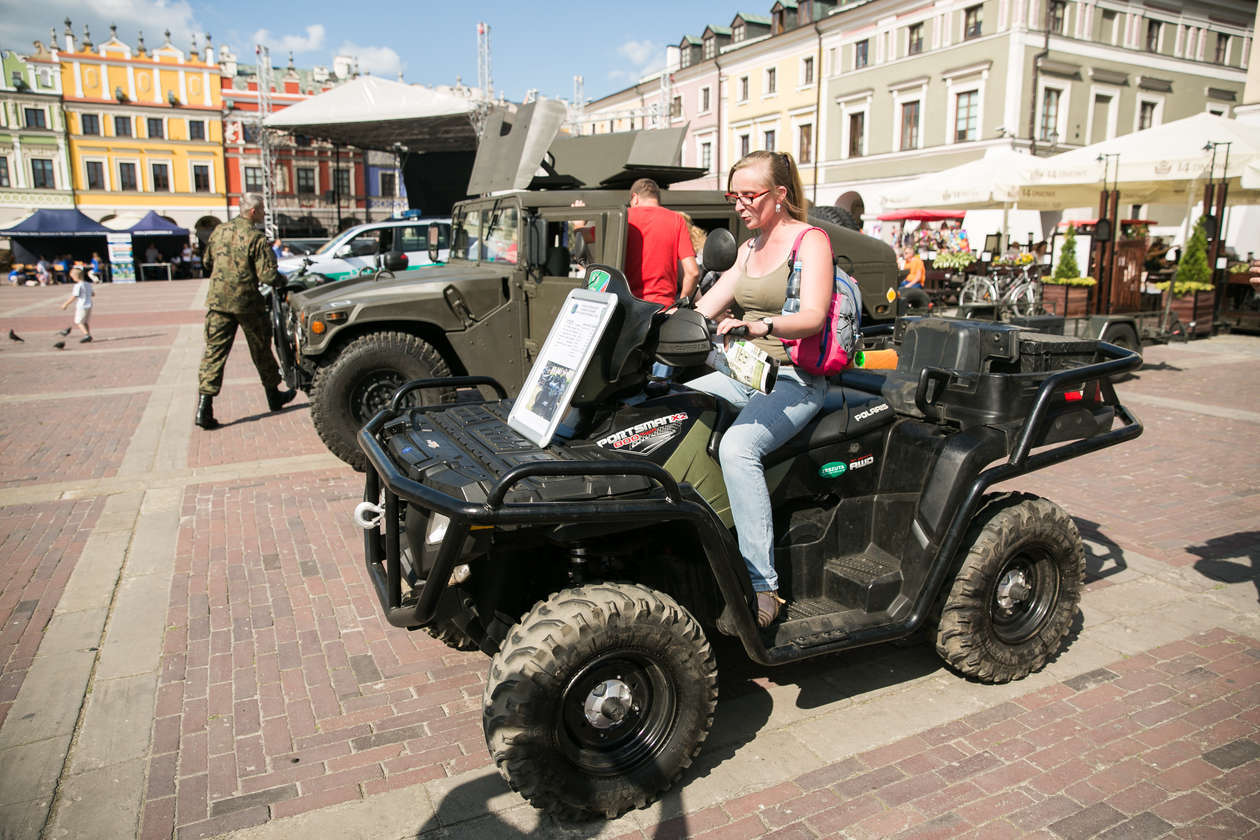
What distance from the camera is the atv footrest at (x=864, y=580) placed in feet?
10.8

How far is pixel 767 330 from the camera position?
2.89 m

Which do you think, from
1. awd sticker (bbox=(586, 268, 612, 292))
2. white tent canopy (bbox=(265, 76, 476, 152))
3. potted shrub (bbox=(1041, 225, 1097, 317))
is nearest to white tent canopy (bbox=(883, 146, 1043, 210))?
potted shrub (bbox=(1041, 225, 1097, 317))

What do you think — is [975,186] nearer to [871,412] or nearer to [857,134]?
[871,412]

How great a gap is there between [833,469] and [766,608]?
2.27ft

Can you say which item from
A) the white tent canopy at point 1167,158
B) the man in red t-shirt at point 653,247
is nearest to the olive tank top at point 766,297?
the man in red t-shirt at point 653,247

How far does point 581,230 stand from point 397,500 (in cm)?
369

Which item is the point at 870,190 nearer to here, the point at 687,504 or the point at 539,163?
the point at 539,163

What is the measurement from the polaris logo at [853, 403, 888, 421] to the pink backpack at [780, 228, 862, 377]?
251 millimetres

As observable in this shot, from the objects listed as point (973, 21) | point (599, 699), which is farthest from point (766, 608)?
point (973, 21)

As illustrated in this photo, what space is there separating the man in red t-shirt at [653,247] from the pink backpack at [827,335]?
10.4 ft

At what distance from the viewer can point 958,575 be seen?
3.38 m

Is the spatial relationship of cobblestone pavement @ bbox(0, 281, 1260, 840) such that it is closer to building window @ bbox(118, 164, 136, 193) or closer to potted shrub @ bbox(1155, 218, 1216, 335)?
potted shrub @ bbox(1155, 218, 1216, 335)

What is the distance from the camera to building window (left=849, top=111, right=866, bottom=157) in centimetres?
4097

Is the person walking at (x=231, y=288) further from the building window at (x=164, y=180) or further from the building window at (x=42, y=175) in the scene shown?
the building window at (x=42, y=175)
